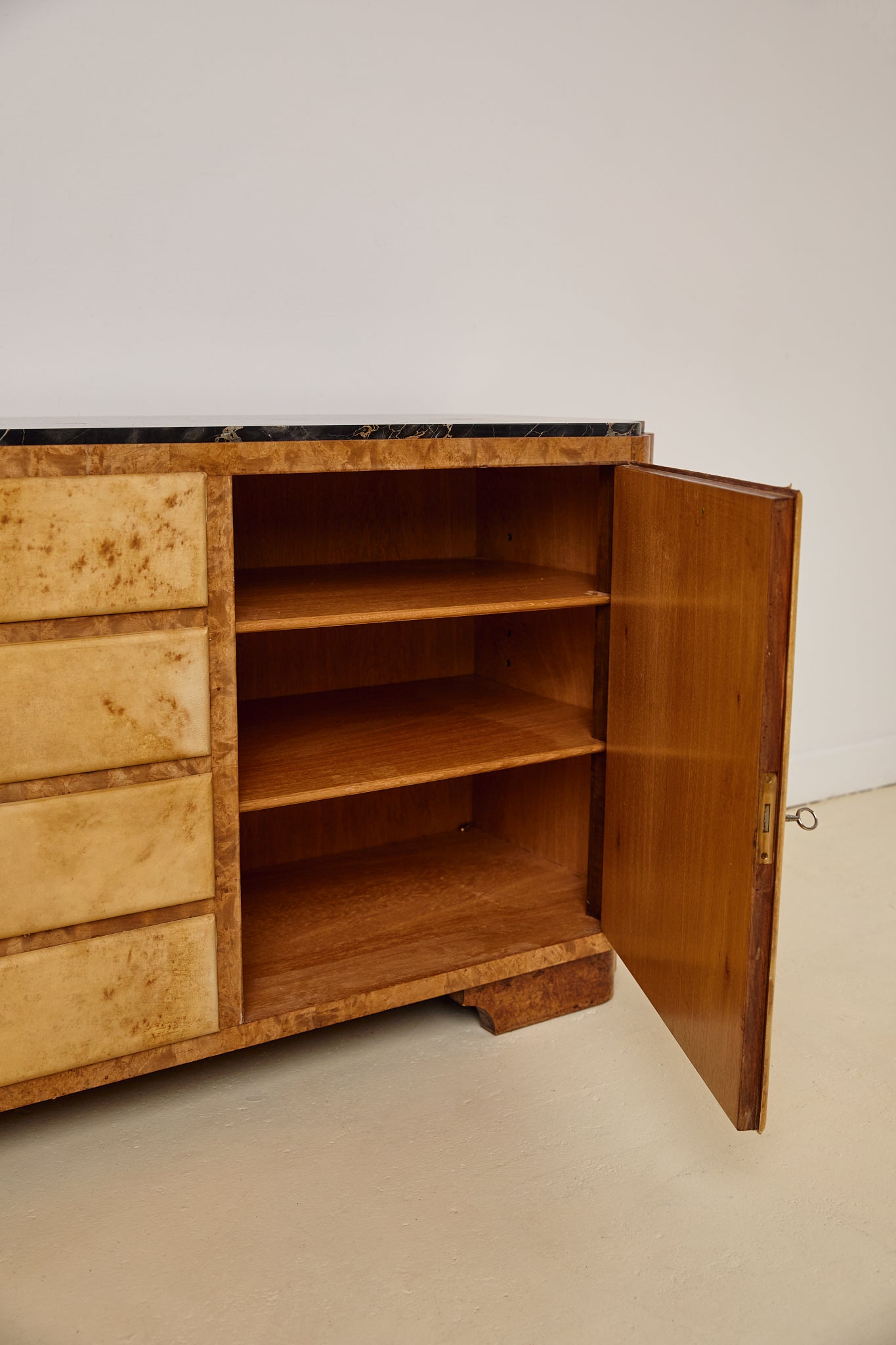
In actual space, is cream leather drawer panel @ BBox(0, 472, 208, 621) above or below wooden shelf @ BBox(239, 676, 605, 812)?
above

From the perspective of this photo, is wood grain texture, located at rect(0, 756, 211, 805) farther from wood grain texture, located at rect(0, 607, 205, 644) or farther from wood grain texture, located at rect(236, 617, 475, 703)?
wood grain texture, located at rect(236, 617, 475, 703)

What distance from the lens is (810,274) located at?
11.3ft

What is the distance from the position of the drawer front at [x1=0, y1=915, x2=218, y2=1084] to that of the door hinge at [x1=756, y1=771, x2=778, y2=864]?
0.92m

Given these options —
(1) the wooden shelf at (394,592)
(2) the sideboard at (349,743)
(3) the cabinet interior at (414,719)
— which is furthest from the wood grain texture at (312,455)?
(1) the wooden shelf at (394,592)

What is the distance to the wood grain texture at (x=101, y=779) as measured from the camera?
173 cm

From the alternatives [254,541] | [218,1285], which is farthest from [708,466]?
[218,1285]

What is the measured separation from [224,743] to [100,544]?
378mm

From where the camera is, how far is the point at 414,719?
98.0 inches

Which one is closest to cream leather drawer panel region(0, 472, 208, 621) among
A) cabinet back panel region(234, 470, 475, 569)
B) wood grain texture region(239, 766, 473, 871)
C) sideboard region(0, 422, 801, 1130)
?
sideboard region(0, 422, 801, 1130)

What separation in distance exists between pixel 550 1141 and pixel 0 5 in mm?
2371

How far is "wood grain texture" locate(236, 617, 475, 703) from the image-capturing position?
104 inches

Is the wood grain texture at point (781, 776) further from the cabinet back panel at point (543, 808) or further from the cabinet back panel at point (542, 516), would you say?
the cabinet back panel at point (543, 808)

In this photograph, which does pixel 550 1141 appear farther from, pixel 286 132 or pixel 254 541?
pixel 286 132

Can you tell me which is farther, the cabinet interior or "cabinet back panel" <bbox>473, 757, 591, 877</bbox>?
"cabinet back panel" <bbox>473, 757, 591, 877</bbox>
